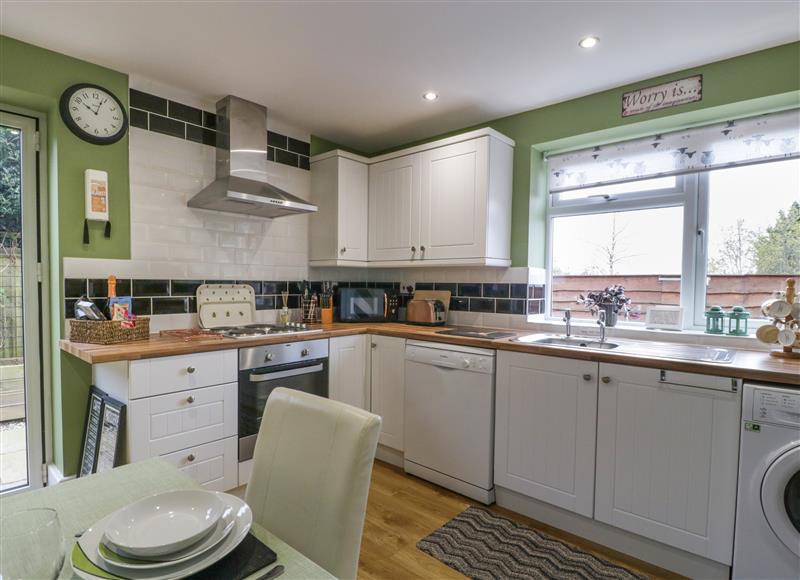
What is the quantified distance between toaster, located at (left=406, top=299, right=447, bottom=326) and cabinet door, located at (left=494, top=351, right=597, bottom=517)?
86 centimetres

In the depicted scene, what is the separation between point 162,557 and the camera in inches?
27.7

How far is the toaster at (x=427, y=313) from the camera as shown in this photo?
3135 mm

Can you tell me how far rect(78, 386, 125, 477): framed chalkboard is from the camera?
6.30 feet

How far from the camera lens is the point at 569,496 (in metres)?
2.10

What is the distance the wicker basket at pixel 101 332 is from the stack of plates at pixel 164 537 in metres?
1.52

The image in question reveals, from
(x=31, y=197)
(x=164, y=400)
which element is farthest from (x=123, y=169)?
(x=164, y=400)

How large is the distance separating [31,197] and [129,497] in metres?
2.16

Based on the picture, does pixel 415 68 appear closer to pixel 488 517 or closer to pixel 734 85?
pixel 734 85

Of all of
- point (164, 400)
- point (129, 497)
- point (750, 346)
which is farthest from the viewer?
point (750, 346)

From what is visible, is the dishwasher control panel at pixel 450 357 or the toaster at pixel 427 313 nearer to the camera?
the dishwasher control panel at pixel 450 357

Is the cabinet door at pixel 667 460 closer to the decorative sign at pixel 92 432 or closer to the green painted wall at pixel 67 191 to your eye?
the decorative sign at pixel 92 432

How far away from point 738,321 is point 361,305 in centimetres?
232

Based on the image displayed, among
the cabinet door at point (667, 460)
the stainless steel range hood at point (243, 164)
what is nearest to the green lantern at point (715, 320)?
the cabinet door at point (667, 460)

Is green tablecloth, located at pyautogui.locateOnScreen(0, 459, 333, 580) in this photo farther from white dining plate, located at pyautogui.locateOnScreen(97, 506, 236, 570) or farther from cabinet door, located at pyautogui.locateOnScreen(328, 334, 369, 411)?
cabinet door, located at pyautogui.locateOnScreen(328, 334, 369, 411)
